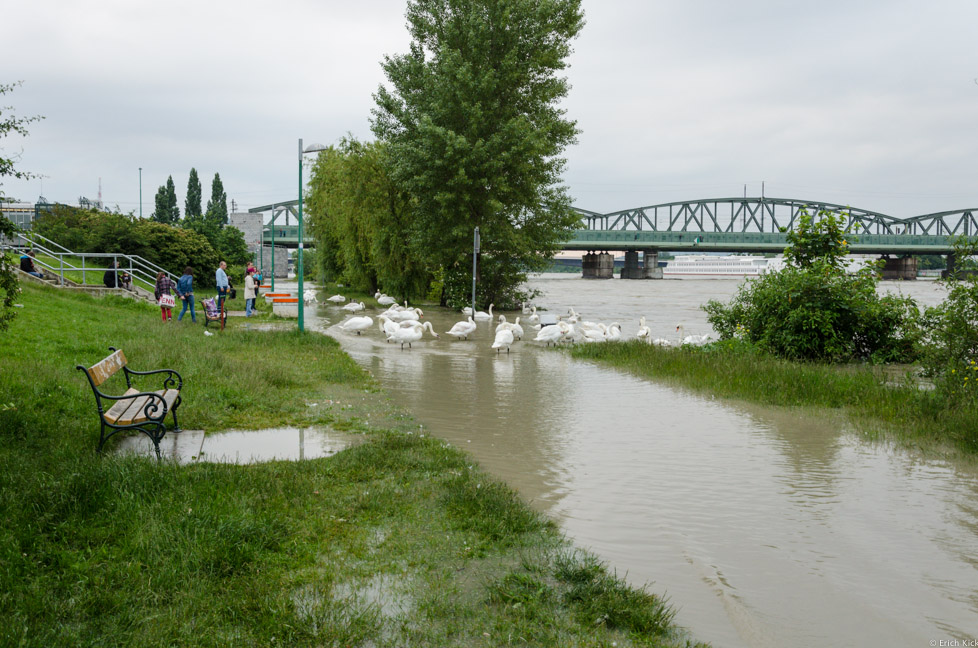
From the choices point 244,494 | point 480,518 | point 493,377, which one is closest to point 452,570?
point 480,518

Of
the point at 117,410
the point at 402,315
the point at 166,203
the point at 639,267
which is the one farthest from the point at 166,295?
the point at 639,267

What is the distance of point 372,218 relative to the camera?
3619cm

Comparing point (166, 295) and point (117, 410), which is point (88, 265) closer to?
point (166, 295)

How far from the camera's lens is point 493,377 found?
14469 mm

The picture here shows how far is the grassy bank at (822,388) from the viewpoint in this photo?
905 cm

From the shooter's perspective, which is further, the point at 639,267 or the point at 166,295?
the point at 639,267

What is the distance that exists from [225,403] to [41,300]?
12.0 metres

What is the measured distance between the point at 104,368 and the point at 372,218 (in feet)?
95.9

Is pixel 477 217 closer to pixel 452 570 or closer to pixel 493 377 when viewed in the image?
pixel 493 377

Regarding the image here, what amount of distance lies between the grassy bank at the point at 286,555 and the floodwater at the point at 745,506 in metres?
0.53

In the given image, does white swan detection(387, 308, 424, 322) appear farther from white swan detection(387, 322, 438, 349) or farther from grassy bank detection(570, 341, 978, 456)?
grassy bank detection(570, 341, 978, 456)

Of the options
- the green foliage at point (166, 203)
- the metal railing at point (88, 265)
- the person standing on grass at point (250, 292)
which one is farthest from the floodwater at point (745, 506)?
the green foliage at point (166, 203)

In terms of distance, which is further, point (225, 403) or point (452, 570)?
point (225, 403)

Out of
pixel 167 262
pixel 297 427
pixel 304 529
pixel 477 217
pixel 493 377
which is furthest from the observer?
pixel 167 262
